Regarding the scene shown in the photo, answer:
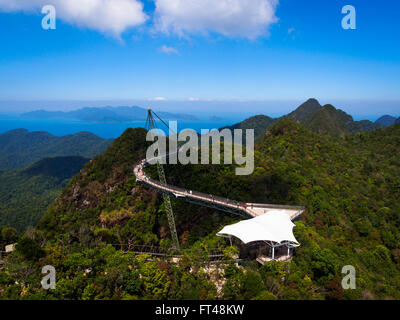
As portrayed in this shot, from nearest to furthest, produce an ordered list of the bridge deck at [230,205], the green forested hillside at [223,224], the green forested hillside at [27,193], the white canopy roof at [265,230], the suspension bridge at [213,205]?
the green forested hillside at [223,224] → the white canopy roof at [265,230] → the suspension bridge at [213,205] → the bridge deck at [230,205] → the green forested hillside at [27,193]

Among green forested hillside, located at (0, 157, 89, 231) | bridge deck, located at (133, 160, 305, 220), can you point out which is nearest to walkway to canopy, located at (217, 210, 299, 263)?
bridge deck, located at (133, 160, 305, 220)

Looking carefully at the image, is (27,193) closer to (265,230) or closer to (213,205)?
(213,205)

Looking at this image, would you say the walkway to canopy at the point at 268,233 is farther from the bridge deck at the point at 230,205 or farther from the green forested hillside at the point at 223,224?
the bridge deck at the point at 230,205

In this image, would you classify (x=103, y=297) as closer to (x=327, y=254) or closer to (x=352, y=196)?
(x=327, y=254)

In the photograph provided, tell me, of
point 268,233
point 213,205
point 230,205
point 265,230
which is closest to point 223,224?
point 213,205

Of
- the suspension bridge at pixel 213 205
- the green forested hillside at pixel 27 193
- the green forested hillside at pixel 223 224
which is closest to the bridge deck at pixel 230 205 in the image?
the suspension bridge at pixel 213 205

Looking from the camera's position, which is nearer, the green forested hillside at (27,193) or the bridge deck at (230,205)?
the bridge deck at (230,205)

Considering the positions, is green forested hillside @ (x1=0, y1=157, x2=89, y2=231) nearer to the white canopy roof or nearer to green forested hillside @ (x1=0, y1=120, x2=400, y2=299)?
green forested hillside @ (x1=0, y1=120, x2=400, y2=299)
